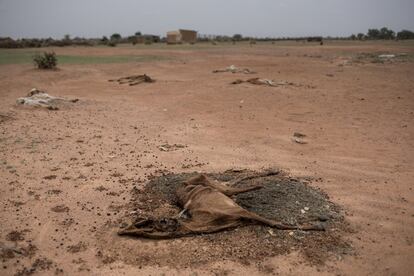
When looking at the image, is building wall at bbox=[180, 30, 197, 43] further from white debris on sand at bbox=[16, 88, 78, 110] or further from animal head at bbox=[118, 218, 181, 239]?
animal head at bbox=[118, 218, 181, 239]

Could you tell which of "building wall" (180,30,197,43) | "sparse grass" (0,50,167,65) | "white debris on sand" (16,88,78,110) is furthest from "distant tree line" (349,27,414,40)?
"white debris on sand" (16,88,78,110)

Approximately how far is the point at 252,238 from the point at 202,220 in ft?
1.73

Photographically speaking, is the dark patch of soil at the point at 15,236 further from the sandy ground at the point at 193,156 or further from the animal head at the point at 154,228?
the animal head at the point at 154,228

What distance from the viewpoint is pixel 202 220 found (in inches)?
153

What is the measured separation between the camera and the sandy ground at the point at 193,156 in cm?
350

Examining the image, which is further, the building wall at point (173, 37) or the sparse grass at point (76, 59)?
the building wall at point (173, 37)

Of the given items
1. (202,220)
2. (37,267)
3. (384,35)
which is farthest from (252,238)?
(384,35)

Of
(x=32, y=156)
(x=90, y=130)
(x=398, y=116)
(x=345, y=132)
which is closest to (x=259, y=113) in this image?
(x=345, y=132)

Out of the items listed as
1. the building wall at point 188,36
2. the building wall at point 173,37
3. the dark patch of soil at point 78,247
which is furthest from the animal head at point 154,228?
the building wall at point 188,36

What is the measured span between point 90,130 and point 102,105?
95.5 inches

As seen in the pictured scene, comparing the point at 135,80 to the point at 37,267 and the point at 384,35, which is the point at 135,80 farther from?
the point at 384,35

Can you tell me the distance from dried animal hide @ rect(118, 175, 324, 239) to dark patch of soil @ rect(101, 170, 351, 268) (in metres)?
0.06

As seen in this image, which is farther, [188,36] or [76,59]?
[188,36]

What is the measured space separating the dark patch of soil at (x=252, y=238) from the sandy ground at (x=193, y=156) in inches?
3.5
